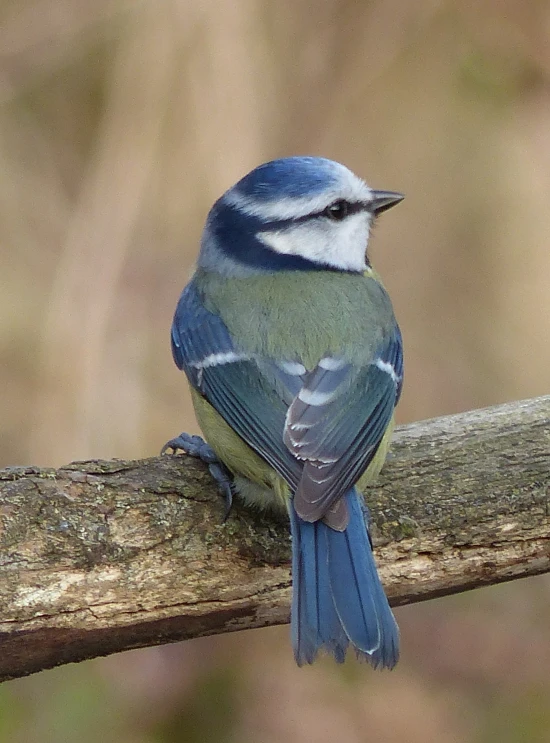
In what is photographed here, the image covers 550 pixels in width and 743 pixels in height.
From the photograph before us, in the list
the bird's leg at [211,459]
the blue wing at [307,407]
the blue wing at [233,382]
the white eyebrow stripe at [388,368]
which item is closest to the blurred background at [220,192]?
the bird's leg at [211,459]

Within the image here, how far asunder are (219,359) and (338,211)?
2.03ft

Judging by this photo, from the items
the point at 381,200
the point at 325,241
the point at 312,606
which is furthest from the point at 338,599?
the point at 381,200

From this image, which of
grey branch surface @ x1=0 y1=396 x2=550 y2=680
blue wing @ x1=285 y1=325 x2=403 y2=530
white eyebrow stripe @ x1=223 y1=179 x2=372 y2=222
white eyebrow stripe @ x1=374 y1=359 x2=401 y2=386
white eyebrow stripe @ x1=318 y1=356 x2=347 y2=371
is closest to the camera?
grey branch surface @ x1=0 y1=396 x2=550 y2=680

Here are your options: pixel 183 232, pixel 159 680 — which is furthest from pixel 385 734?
pixel 183 232

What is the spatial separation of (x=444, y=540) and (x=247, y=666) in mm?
1850

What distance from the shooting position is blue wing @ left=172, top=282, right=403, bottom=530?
2.06 m

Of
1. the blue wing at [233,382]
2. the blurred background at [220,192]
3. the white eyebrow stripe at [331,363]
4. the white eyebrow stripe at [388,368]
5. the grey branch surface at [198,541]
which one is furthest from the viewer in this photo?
the blurred background at [220,192]

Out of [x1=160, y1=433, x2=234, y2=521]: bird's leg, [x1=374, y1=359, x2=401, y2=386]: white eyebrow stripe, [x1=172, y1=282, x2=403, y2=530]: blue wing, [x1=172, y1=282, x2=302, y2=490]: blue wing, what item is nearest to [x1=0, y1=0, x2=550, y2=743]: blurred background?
[x1=160, y1=433, x2=234, y2=521]: bird's leg

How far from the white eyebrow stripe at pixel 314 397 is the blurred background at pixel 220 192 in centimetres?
174

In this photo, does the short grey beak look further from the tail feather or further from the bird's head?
the tail feather

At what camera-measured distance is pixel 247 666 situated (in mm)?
3805

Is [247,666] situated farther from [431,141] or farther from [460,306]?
[431,141]

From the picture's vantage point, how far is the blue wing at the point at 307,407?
2059 millimetres

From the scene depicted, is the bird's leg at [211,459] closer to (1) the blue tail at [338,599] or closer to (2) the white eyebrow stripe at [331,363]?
(1) the blue tail at [338,599]
